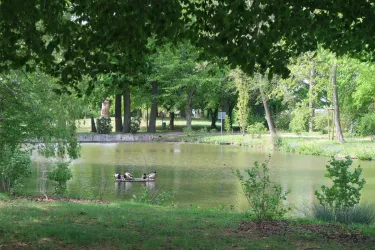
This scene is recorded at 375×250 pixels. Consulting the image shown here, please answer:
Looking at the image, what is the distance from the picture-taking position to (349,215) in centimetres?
860

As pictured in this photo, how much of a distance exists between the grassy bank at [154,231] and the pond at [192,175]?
471cm

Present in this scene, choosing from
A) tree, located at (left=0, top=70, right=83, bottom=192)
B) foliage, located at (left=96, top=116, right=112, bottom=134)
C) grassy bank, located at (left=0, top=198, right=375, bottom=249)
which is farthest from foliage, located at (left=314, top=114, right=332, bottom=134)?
grassy bank, located at (left=0, top=198, right=375, bottom=249)

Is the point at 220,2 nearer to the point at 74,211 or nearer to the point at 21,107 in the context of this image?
the point at 74,211

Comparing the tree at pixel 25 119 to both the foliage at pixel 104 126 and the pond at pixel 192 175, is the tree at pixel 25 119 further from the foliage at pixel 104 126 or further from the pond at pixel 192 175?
the foliage at pixel 104 126

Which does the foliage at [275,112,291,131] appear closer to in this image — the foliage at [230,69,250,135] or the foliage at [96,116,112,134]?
the foliage at [230,69,250,135]

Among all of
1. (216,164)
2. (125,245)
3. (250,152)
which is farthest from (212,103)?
(125,245)

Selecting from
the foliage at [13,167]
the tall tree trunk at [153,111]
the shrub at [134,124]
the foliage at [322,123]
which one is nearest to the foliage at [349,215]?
the foliage at [13,167]

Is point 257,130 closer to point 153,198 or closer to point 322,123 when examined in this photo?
point 322,123

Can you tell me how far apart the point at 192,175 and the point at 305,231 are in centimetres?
1265

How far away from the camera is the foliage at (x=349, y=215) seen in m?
8.57

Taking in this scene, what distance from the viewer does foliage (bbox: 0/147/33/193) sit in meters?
12.5

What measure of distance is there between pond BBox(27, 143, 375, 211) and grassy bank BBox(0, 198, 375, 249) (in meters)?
4.71

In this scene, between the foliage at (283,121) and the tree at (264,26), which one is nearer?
the tree at (264,26)

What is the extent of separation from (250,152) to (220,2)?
84.3 feet
